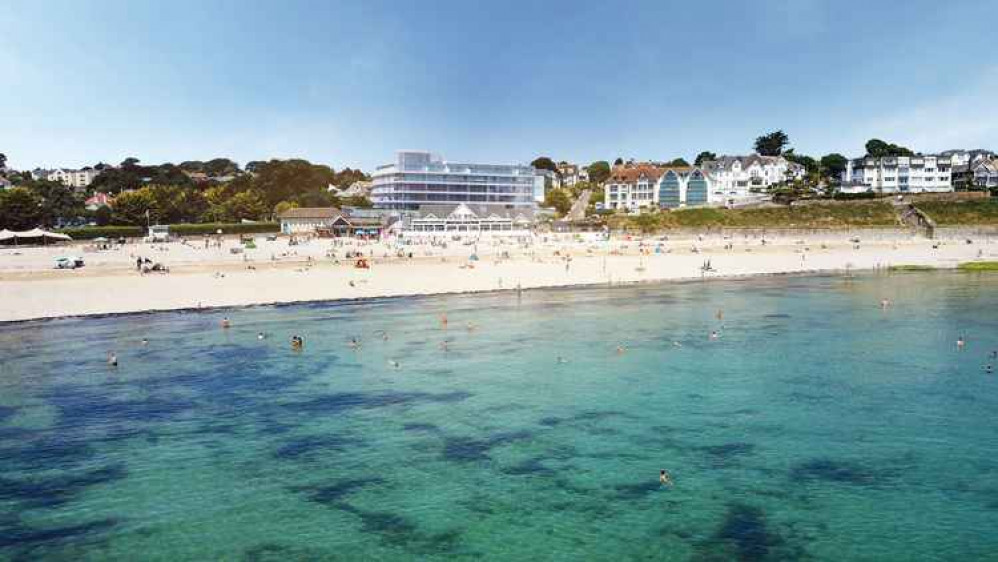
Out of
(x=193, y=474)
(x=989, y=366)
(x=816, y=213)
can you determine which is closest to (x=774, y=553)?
(x=193, y=474)

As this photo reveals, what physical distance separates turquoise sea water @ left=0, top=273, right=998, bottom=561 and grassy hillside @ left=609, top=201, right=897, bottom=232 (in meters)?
80.1

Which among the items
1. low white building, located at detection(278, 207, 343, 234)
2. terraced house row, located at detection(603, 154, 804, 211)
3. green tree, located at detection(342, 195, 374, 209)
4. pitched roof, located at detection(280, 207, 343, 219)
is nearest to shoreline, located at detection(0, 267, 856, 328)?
terraced house row, located at detection(603, 154, 804, 211)

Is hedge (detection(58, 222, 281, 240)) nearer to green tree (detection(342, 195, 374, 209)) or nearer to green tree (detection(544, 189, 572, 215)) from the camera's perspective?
green tree (detection(342, 195, 374, 209))

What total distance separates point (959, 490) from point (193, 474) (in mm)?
18730

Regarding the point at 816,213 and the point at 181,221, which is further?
the point at 181,221

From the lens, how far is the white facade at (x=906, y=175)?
140750 millimetres

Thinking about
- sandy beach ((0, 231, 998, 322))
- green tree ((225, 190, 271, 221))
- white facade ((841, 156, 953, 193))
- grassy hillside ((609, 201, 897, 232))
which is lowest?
sandy beach ((0, 231, 998, 322))

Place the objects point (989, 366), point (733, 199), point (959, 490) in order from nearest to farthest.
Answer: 1. point (959, 490)
2. point (989, 366)
3. point (733, 199)

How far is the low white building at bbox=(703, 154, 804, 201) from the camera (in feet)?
491

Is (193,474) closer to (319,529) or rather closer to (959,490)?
(319,529)

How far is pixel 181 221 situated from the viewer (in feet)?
440

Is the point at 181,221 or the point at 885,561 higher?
the point at 181,221

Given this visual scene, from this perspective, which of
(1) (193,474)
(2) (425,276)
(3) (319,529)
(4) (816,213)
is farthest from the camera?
(4) (816,213)

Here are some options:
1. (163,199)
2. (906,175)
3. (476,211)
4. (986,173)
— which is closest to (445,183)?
(476,211)
